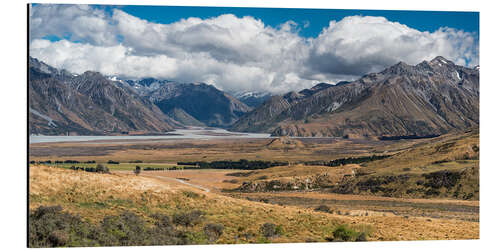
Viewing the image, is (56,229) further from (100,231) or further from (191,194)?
(191,194)

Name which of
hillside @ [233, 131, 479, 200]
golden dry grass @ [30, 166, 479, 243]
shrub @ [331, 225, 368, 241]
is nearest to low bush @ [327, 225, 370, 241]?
shrub @ [331, 225, 368, 241]

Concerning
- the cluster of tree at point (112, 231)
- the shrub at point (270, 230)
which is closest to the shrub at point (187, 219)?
the cluster of tree at point (112, 231)

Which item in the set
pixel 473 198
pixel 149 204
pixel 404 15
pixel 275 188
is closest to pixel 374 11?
pixel 404 15

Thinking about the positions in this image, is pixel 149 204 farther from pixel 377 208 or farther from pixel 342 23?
pixel 377 208

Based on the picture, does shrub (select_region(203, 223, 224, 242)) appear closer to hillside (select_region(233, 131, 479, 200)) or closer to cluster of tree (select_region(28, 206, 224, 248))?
cluster of tree (select_region(28, 206, 224, 248))

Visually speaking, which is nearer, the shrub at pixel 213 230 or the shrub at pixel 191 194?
the shrub at pixel 213 230

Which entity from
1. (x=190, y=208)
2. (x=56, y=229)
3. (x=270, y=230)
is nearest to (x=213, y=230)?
(x=270, y=230)

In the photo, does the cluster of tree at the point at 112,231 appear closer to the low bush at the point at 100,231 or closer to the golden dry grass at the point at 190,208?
the low bush at the point at 100,231
